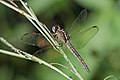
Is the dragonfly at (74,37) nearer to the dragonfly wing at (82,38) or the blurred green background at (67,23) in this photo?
the dragonfly wing at (82,38)

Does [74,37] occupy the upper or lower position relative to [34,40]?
lower

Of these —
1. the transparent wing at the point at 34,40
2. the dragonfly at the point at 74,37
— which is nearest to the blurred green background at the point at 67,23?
the dragonfly at the point at 74,37

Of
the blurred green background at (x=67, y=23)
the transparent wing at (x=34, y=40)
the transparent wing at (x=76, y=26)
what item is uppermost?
the transparent wing at (x=34, y=40)

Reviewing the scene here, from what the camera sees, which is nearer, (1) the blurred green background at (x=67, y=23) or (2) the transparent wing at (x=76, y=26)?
(2) the transparent wing at (x=76, y=26)

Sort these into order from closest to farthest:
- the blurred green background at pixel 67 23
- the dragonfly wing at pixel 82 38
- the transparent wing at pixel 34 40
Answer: the transparent wing at pixel 34 40, the dragonfly wing at pixel 82 38, the blurred green background at pixel 67 23

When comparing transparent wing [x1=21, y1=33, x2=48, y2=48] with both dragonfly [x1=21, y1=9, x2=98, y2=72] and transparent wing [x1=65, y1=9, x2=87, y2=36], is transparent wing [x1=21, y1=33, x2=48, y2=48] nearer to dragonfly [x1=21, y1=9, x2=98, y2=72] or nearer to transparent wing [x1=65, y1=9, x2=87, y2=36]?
dragonfly [x1=21, y1=9, x2=98, y2=72]

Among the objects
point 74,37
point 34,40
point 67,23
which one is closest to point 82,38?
point 74,37

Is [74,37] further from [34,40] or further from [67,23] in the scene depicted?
[67,23]

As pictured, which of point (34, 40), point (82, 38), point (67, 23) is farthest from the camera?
point (67, 23)
